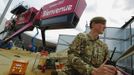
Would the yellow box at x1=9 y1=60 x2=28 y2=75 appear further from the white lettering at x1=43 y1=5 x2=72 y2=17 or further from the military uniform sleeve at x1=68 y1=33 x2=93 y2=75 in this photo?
the white lettering at x1=43 y1=5 x2=72 y2=17

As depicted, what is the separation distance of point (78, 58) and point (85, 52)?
0.11 meters

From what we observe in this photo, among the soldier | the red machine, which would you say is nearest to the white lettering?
the red machine

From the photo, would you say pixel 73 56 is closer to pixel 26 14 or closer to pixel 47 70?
pixel 47 70

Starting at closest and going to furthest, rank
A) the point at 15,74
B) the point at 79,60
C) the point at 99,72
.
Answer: the point at 99,72
the point at 79,60
the point at 15,74

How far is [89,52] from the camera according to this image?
1417mm

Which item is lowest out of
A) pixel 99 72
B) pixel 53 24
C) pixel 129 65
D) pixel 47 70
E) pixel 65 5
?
pixel 129 65

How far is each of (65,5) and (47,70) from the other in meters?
1.01

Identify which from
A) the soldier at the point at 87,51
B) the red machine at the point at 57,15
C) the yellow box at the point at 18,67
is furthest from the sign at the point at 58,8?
the soldier at the point at 87,51

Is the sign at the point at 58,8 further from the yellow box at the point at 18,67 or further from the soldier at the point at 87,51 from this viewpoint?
the soldier at the point at 87,51

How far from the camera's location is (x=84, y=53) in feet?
4.65

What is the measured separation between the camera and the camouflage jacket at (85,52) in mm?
1356

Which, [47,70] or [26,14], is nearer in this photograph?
[47,70]

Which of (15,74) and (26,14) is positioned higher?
(26,14)

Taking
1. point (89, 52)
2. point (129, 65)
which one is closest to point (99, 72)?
point (89, 52)
